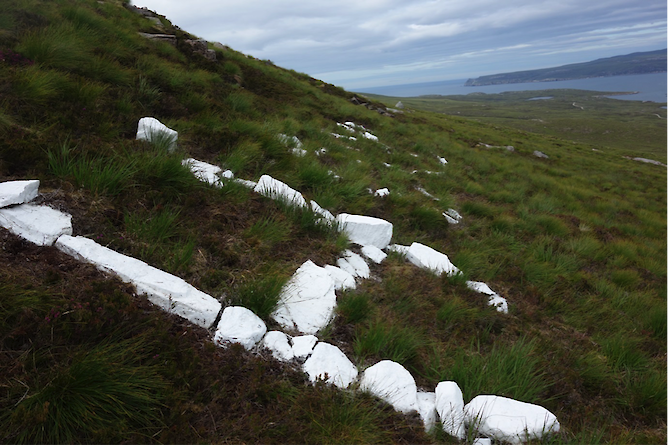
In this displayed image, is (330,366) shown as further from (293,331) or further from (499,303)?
(499,303)

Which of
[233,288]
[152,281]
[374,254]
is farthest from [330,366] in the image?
[374,254]

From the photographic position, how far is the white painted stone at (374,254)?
5.07 m

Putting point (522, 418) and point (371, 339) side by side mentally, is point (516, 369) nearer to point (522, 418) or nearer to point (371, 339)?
point (522, 418)

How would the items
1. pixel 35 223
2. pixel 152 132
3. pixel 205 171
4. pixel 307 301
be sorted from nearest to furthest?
pixel 35 223
pixel 307 301
pixel 205 171
pixel 152 132

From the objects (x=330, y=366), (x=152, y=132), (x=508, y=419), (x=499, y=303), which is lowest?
(x=499, y=303)

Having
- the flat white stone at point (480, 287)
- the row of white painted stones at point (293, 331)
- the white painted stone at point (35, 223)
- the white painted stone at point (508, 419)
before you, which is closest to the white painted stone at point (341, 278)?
the row of white painted stones at point (293, 331)

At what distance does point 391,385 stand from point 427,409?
33cm

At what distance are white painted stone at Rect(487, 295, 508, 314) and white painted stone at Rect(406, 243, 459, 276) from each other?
2.02ft

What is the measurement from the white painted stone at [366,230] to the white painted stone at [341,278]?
3.37 feet

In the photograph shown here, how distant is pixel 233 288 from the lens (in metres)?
3.38

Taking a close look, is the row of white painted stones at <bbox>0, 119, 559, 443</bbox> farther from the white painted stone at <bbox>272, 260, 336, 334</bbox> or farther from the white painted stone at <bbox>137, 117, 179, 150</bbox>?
the white painted stone at <bbox>137, 117, 179, 150</bbox>

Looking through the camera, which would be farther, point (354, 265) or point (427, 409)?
point (354, 265)

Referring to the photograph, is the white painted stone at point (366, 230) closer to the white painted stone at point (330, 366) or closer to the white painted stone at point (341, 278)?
the white painted stone at point (341, 278)

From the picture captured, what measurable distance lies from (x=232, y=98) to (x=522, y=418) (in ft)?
30.3
